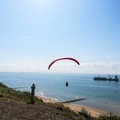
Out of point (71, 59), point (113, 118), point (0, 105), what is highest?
point (71, 59)

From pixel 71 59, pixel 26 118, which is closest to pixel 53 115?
pixel 26 118

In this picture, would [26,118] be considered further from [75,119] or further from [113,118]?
[113,118]

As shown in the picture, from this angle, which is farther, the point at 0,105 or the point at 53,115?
the point at 0,105

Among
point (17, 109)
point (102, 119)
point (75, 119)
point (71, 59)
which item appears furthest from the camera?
point (71, 59)

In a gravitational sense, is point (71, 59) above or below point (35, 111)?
above

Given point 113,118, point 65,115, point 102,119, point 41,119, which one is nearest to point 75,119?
point 65,115

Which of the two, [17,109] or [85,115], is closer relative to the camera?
[17,109]

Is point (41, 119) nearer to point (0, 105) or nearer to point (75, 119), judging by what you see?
point (75, 119)

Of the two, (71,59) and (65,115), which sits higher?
(71,59)

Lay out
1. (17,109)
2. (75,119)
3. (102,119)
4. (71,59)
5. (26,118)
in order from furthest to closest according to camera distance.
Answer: (71,59) < (102,119) < (17,109) < (75,119) < (26,118)
